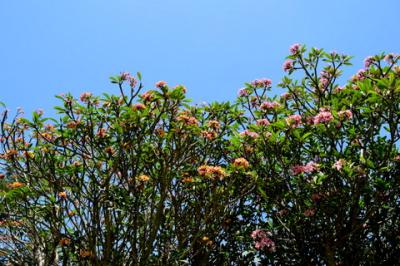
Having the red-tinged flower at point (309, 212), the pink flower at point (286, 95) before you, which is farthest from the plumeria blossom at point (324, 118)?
the pink flower at point (286, 95)

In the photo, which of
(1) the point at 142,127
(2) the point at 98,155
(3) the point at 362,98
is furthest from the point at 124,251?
(3) the point at 362,98

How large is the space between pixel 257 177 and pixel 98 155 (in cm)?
213

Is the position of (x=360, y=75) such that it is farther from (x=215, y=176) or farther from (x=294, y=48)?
(x=215, y=176)

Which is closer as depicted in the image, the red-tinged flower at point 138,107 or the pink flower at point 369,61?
the red-tinged flower at point 138,107

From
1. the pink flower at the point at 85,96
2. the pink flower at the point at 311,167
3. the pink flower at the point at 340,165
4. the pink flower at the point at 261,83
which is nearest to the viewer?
the pink flower at the point at 340,165

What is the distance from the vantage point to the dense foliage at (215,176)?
496 centimetres

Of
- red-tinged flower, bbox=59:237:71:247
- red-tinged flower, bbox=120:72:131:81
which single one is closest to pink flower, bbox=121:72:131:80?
red-tinged flower, bbox=120:72:131:81

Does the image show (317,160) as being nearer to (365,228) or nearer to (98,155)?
(365,228)

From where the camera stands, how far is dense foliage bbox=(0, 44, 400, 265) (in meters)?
4.96

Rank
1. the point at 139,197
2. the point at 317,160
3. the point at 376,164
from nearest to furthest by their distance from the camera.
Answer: the point at 376,164, the point at 139,197, the point at 317,160

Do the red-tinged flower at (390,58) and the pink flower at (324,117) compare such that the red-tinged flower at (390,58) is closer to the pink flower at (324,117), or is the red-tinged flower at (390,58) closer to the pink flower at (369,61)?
the pink flower at (369,61)

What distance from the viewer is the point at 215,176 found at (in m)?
4.88

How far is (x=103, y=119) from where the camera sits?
17.3 feet

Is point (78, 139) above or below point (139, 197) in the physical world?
above
